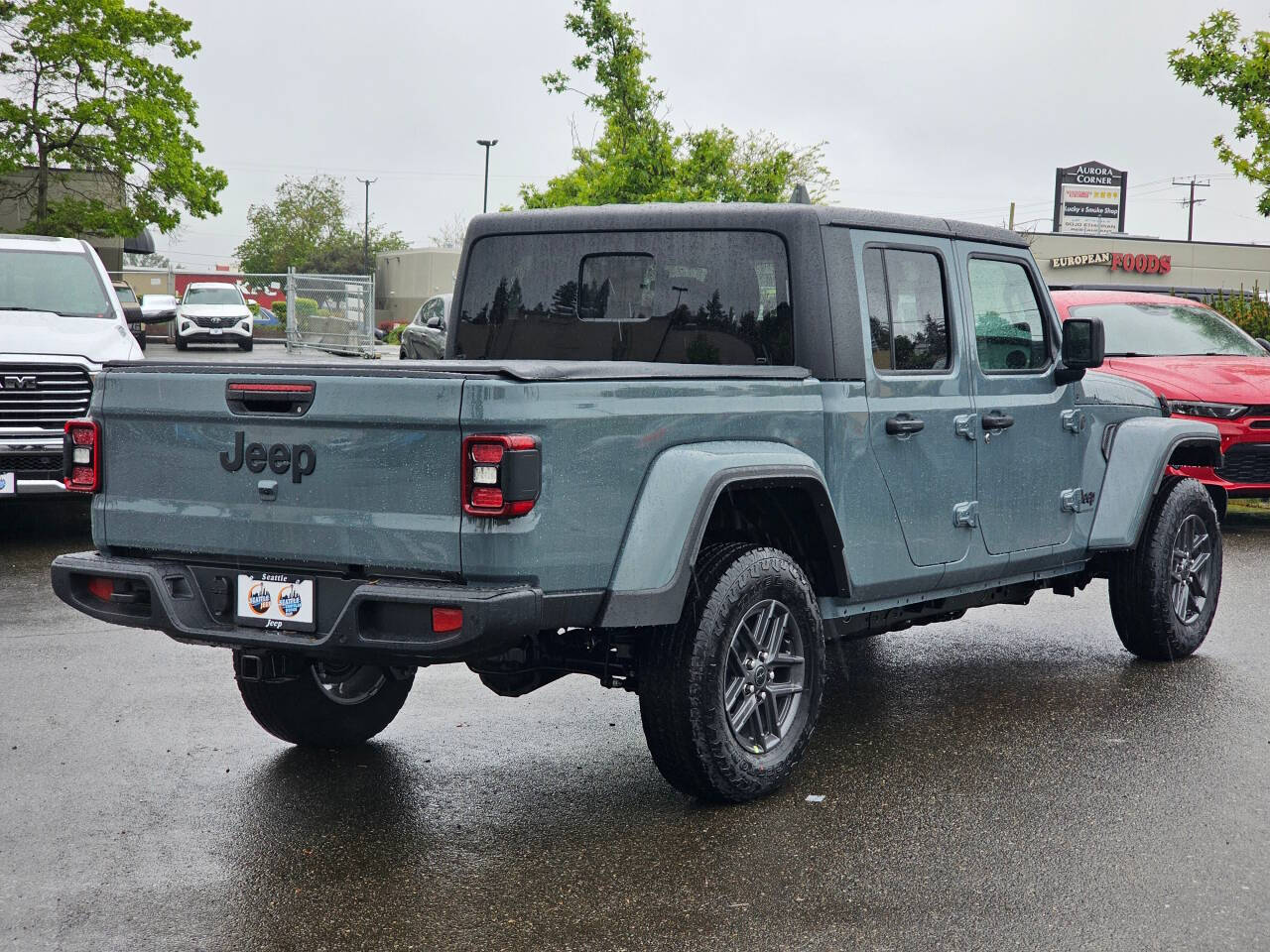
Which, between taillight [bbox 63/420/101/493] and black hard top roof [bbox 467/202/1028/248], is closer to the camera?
taillight [bbox 63/420/101/493]

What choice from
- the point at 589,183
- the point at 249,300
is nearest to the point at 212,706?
the point at 589,183

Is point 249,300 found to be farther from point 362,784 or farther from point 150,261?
point 150,261

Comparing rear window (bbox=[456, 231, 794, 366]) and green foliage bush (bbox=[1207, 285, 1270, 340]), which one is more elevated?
green foliage bush (bbox=[1207, 285, 1270, 340])

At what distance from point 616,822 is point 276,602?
1.29m

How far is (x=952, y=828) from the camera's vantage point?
461 centimetres

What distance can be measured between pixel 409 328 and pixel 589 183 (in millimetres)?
9317

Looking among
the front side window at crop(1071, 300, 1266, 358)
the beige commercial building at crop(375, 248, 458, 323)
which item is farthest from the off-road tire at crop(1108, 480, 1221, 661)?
the beige commercial building at crop(375, 248, 458, 323)

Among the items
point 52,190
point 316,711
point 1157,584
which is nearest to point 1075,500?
point 1157,584

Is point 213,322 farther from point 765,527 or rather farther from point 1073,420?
point 765,527

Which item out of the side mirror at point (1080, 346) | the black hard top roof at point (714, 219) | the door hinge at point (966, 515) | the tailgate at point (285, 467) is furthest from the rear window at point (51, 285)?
the door hinge at point (966, 515)

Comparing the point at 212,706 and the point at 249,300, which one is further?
the point at 249,300

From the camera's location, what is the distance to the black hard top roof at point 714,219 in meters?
5.25

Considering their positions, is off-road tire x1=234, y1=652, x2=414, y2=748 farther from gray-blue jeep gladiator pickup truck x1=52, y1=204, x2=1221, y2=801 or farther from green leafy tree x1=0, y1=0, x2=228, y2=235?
green leafy tree x1=0, y1=0, x2=228, y2=235

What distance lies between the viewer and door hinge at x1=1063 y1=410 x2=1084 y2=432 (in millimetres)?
6383
